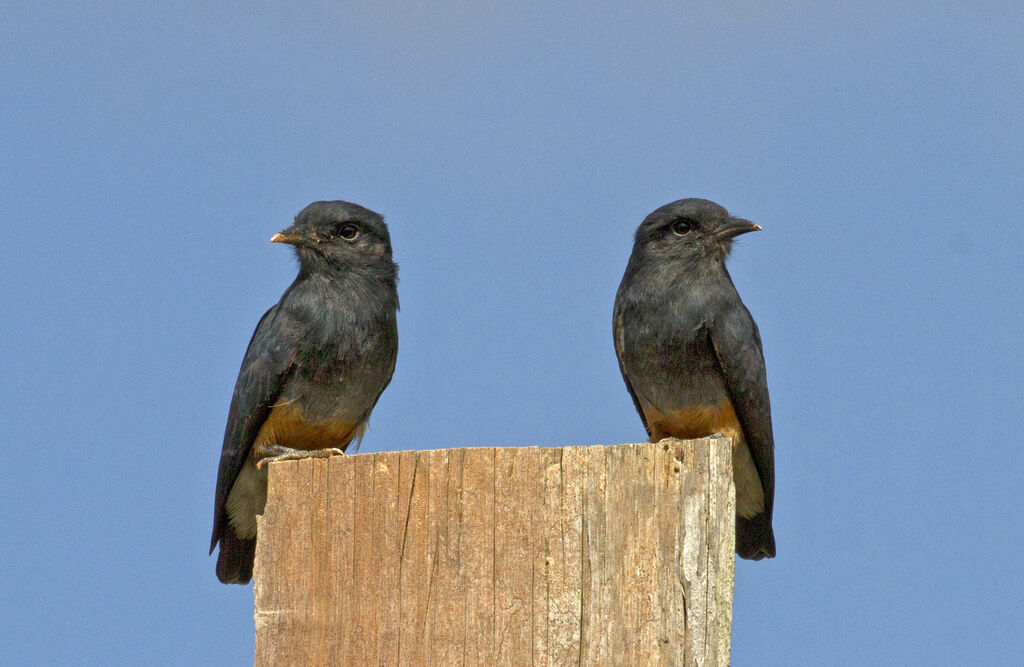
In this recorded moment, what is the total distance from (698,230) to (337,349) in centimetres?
254

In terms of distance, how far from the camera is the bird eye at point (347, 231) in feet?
26.1

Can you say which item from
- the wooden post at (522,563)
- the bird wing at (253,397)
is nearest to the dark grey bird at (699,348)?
the bird wing at (253,397)

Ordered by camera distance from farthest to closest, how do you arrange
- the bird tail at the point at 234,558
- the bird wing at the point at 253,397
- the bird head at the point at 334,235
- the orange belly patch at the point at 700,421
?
the bird head at the point at 334,235 → the bird tail at the point at 234,558 → the orange belly patch at the point at 700,421 → the bird wing at the point at 253,397

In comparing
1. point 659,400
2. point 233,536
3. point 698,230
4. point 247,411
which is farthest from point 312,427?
point 698,230

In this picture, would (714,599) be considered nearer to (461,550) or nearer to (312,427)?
(461,550)

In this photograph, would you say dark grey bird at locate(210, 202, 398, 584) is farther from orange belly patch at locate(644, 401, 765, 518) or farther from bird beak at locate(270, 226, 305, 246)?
orange belly patch at locate(644, 401, 765, 518)

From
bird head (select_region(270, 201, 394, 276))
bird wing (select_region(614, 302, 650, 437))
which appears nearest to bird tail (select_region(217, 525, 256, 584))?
bird head (select_region(270, 201, 394, 276))

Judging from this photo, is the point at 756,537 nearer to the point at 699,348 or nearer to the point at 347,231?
the point at 699,348

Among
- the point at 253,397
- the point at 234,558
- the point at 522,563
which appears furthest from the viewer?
the point at 234,558

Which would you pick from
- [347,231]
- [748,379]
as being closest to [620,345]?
[748,379]

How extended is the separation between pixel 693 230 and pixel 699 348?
87 centimetres

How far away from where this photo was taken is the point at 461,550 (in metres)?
4.52

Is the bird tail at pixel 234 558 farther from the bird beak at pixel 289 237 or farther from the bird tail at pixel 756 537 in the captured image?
the bird tail at pixel 756 537

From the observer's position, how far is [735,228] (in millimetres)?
7883
